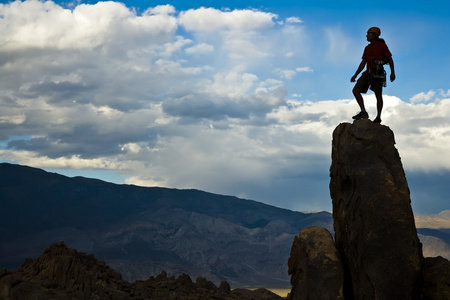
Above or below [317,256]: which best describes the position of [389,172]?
above

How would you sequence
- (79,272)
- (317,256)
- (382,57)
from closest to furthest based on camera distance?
(317,256) < (382,57) < (79,272)

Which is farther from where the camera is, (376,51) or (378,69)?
(376,51)

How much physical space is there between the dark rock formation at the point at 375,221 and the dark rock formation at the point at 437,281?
51 cm

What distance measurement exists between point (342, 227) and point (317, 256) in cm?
174

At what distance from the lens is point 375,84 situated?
25.5 metres

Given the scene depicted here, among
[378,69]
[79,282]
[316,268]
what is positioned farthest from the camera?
[79,282]

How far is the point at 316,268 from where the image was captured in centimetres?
2283

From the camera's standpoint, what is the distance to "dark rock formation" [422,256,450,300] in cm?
2181

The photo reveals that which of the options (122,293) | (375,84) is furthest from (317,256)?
(122,293)

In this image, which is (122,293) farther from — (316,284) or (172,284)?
(316,284)

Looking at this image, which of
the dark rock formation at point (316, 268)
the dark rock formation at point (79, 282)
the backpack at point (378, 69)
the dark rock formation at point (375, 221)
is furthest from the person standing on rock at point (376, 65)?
the dark rock formation at point (79, 282)

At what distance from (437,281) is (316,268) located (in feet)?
15.3

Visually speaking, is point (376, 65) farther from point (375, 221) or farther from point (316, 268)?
point (316, 268)

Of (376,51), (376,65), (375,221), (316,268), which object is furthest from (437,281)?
(376,51)
